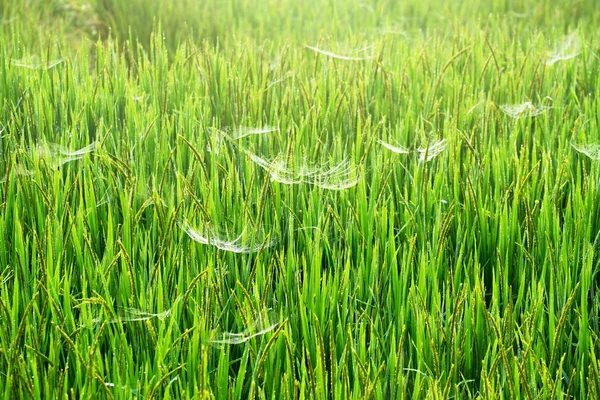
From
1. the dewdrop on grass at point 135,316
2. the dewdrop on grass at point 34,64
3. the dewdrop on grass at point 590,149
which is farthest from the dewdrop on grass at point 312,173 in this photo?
the dewdrop on grass at point 34,64

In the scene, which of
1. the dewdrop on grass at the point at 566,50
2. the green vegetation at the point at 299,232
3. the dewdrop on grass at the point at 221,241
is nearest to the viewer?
the green vegetation at the point at 299,232

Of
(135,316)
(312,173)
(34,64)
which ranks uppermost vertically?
(34,64)

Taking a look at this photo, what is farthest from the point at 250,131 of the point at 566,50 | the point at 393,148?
the point at 566,50

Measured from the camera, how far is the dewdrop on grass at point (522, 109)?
2.38 meters

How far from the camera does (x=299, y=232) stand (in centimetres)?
177

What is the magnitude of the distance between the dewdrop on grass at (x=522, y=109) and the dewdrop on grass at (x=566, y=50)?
0.44 meters

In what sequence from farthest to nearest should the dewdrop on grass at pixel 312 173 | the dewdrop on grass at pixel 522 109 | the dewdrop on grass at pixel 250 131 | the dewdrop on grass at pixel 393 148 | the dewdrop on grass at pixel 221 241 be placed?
the dewdrop on grass at pixel 522 109 < the dewdrop on grass at pixel 250 131 < the dewdrop on grass at pixel 393 148 < the dewdrop on grass at pixel 312 173 < the dewdrop on grass at pixel 221 241

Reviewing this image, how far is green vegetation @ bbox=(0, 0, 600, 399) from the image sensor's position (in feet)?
4.33

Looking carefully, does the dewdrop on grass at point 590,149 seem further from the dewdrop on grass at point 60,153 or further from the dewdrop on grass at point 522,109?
the dewdrop on grass at point 60,153

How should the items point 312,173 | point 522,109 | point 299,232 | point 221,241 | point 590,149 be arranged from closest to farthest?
point 221,241, point 299,232, point 312,173, point 590,149, point 522,109

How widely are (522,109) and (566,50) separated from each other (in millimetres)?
822

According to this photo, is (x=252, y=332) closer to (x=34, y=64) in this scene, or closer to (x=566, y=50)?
(x=34, y=64)

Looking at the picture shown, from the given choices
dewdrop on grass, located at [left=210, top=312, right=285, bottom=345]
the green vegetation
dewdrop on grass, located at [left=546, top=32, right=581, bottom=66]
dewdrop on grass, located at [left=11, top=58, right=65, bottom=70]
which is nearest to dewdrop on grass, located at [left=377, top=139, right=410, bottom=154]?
the green vegetation

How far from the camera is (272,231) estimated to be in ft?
5.76
